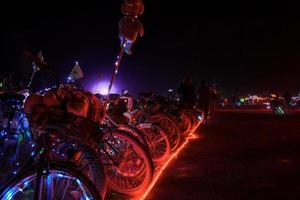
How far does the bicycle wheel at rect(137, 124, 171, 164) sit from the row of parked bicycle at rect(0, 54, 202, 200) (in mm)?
608

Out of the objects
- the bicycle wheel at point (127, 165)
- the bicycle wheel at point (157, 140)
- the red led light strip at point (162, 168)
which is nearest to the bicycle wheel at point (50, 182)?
the bicycle wheel at point (127, 165)

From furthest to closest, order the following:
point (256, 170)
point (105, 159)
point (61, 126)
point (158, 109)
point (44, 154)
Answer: point (158, 109) → point (256, 170) → point (105, 159) → point (61, 126) → point (44, 154)

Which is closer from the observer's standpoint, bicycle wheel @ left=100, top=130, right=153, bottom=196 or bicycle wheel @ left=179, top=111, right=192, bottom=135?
bicycle wheel @ left=100, top=130, right=153, bottom=196

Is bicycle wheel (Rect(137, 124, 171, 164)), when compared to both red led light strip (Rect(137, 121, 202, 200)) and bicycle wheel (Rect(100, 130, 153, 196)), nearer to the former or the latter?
red led light strip (Rect(137, 121, 202, 200))

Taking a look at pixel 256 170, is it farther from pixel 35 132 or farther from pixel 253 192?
pixel 35 132

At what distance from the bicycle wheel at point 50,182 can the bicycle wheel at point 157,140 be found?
13.8 ft

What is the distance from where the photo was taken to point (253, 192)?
5.97m

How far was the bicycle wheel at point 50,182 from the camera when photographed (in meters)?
3.55

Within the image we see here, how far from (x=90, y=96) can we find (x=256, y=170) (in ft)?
12.8

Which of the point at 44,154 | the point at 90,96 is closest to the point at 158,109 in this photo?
the point at 90,96

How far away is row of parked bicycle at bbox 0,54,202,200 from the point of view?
3594 millimetres

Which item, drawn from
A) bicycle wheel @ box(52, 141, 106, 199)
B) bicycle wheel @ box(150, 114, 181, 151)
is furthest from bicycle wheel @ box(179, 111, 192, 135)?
bicycle wheel @ box(52, 141, 106, 199)

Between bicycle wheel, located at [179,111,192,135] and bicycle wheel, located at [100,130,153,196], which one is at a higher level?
bicycle wheel, located at [179,111,192,135]

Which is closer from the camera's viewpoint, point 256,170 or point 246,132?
point 256,170
